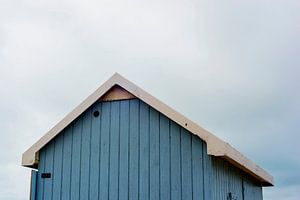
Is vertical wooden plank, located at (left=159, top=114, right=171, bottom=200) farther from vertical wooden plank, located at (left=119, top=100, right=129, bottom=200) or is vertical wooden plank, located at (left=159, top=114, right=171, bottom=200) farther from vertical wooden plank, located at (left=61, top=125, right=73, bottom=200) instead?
vertical wooden plank, located at (left=61, top=125, right=73, bottom=200)

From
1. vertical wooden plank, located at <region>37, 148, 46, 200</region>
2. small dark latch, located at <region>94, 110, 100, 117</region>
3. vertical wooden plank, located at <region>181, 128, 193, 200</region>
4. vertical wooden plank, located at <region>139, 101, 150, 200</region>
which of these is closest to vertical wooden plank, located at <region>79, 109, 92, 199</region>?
small dark latch, located at <region>94, 110, 100, 117</region>

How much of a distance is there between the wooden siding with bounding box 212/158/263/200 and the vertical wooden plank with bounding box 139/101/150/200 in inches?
44.1

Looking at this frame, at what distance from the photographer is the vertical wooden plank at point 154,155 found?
7992mm

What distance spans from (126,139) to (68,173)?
1259 mm

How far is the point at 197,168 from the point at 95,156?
1925 millimetres

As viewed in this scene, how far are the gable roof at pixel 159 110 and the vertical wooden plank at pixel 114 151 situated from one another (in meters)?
0.38

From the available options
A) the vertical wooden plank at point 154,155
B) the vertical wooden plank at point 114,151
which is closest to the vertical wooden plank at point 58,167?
the vertical wooden plank at point 114,151

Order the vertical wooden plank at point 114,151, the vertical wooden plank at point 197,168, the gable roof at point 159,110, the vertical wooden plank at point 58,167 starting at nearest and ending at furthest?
the gable roof at point 159,110 → the vertical wooden plank at point 197,168 → the vertical wooden plank at point 114,151 → the vertical wooden plank at point 58,167

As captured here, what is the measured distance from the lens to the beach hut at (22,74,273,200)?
25.6 ft

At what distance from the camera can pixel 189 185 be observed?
776 cm

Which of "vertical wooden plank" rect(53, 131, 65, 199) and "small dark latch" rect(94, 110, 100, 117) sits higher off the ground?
"small dark latch" rect(94, 110, 100, 117)

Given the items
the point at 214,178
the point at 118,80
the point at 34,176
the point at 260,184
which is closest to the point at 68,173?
the point at 34,176

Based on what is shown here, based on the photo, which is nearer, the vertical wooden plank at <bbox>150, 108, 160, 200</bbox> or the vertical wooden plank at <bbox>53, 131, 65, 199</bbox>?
the vertical wooden plank at <bbox>150, 108, 160, 200</bbox>

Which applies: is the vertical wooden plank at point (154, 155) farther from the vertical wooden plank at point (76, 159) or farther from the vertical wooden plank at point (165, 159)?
the vertical wooden plank at point (76, 159)
